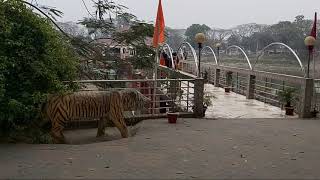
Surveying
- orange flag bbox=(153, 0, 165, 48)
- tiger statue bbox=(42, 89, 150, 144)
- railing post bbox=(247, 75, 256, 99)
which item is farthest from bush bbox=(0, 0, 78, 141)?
railing post bbox=(247, 75, 256, 99)

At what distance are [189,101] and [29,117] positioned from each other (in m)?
4.48

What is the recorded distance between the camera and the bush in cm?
706

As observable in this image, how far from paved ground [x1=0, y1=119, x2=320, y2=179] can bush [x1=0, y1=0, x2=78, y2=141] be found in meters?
0.80

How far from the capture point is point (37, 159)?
5934 millimetres

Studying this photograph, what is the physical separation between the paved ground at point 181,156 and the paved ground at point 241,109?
2.55 m

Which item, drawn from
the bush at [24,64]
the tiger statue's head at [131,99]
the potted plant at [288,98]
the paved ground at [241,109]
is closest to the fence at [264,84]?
the potted plant at [288,98]

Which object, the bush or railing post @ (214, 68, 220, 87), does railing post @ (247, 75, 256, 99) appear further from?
the bush

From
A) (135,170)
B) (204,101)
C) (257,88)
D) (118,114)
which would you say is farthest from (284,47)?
(135,170)

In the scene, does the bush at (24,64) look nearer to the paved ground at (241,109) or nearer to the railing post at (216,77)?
the paved ground at (241,109)

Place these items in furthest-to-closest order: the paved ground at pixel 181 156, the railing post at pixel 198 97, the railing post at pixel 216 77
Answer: the railing post at pixel 216 77
the railing post at pixel 198 97
the paved ground at pixel 181 156

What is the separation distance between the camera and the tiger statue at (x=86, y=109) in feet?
25.4

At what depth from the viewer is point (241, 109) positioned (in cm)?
1261

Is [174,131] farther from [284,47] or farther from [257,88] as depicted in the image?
[257,88]

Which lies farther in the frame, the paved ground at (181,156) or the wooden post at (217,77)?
the wooden post at (217,77)
